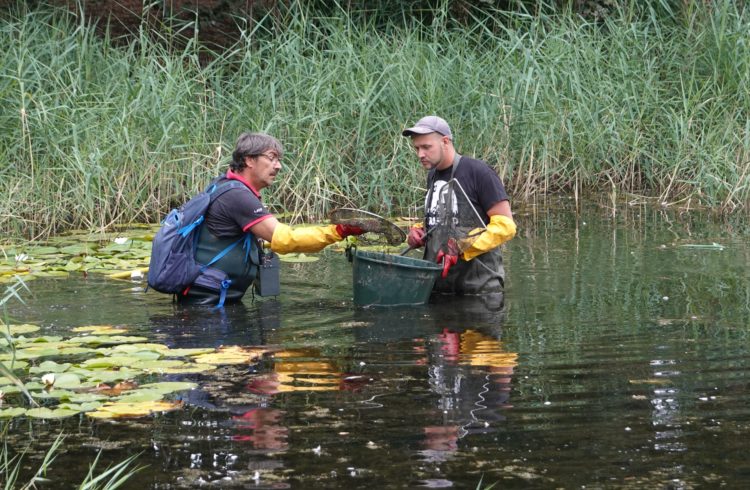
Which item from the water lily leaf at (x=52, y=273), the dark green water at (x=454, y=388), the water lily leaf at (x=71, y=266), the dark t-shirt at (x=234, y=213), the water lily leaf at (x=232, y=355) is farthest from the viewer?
the water lily leaf at (x=71, y=266)

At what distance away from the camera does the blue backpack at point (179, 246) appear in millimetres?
6891

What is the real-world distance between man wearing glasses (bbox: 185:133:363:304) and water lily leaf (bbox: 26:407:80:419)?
82.1 inches

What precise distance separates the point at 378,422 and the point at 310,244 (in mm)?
2087

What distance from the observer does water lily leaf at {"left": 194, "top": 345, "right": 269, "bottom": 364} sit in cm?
582

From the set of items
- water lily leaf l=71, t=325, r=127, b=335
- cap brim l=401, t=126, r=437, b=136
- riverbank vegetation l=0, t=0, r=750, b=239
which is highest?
riverbank vegetation l=0, t=0, r=750, b=239

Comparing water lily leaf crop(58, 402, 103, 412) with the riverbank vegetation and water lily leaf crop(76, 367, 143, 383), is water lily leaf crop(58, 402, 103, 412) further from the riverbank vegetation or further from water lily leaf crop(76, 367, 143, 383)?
the riverbank vegetation

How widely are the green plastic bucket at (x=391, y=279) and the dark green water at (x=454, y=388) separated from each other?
0.37ft

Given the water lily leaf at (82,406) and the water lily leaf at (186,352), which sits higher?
the water lily leaf at (186,352)

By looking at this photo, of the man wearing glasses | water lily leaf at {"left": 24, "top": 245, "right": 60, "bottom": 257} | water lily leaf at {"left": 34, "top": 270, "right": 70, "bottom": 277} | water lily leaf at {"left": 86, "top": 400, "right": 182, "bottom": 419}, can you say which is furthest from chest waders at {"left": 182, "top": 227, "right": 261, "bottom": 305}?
water lily leaf at {"left": 24, "top": 245, "right": 60, "bottom": 257}

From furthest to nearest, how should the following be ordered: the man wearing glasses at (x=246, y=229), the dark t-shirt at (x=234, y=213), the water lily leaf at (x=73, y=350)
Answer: the dark t-shirt at (x=234, y=213)
the man wearing glasses at (x=246, y=229)
the water lily leaf at (x=73, y=350)

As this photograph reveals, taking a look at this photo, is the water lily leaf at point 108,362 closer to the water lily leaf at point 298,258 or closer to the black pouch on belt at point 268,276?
the black pouch on belt at point 268,276

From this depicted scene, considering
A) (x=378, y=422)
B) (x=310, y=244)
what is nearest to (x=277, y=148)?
(x=310, y=244)

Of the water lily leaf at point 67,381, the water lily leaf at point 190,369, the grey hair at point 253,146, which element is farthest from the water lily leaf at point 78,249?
the water lily leaf at point 67,381

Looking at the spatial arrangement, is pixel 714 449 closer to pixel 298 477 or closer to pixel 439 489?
pixel 439 489
